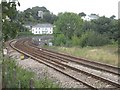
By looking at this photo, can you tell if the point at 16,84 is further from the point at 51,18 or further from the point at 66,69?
the point at 51,18

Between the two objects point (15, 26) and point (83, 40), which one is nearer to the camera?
point (15, 26)

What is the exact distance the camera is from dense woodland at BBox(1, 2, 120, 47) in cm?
860

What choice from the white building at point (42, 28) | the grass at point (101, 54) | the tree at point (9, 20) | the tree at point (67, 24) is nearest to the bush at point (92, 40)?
the grass at point (101, 54)

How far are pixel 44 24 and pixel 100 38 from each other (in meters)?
94.2

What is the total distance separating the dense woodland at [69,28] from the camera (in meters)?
8.60

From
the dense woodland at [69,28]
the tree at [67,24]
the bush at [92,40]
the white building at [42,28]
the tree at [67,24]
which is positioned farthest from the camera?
the white building at [42,28]

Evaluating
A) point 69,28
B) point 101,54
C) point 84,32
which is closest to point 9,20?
point 101,54

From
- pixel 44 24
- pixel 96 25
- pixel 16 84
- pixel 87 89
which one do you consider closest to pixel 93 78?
pixel 87 89

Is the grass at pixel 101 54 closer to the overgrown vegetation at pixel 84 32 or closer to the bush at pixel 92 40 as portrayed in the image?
the bush at pixel 92 40

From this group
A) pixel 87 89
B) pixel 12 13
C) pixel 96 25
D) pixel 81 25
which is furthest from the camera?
pixel 81 25

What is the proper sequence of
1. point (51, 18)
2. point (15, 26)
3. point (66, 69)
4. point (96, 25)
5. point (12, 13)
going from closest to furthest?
point (12, 13) → point (15, 26) → point (66, 69) → point (96, 25) → point (51, 18)

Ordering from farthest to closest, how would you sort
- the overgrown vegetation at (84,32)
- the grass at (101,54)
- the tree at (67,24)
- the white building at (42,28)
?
the white building at (42,28) → the tree at (67,24) → the overgrown vegetation at (84,32) → the grass at (101,54)

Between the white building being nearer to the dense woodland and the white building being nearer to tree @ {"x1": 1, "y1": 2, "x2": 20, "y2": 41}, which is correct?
the dense woodland

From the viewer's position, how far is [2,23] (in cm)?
917
